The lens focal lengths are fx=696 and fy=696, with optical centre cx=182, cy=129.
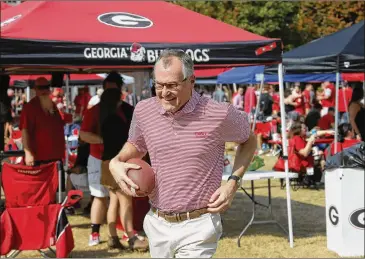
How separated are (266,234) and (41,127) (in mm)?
3016

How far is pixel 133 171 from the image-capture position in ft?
12.4

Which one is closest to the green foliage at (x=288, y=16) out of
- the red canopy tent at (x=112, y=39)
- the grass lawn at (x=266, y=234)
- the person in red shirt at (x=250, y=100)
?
the person in red shirt at (x=250, y=100)

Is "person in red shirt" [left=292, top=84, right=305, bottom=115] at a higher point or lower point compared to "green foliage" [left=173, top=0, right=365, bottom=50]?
higher

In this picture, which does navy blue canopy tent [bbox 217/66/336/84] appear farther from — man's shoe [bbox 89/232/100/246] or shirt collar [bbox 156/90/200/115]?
shirt collar [bbox 156/90/200/115]

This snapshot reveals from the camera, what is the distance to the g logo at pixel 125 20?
7839mm

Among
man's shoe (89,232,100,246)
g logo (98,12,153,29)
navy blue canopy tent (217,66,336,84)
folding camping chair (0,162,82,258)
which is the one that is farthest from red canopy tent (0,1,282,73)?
navy blue canopy tent (217,66,336,84)

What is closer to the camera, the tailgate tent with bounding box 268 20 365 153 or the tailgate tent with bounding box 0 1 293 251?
the tailgate tent with bounding box 0 1 293 251

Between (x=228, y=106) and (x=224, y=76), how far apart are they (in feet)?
54.4

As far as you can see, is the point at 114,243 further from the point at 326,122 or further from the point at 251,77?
the point at 251,77

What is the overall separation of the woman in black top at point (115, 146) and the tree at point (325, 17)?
33.4 m

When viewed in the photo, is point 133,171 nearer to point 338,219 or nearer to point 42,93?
point 338,219

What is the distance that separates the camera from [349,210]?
23.8 feet

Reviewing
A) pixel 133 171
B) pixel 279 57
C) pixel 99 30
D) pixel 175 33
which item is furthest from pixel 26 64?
pixel 133 171

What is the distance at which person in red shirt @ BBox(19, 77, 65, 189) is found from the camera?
8164 mm
